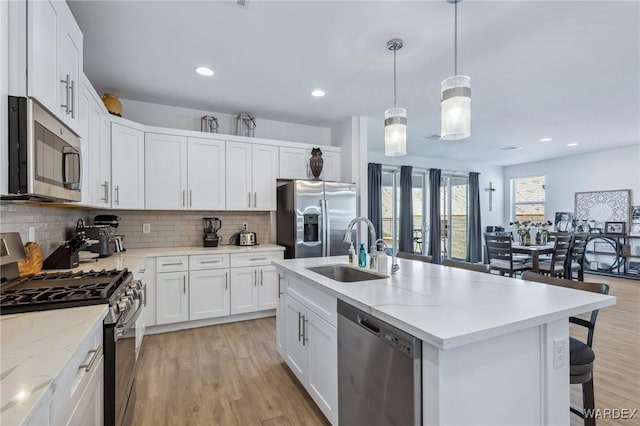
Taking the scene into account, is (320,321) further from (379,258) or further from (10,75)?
(10,75)

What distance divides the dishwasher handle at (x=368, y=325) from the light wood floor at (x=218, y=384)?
2.99 feet

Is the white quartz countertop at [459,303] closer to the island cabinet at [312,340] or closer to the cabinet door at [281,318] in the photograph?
the island cabinet at [312,340]

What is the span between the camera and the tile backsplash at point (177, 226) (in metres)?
3.72

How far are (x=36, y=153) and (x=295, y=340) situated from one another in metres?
1.86

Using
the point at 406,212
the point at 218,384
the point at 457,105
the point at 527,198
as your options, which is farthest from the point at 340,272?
the point at 527,198

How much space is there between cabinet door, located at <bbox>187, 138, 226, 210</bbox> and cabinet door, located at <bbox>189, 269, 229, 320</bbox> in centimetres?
81

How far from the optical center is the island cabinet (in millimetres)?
1780

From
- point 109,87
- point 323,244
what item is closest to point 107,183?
point 109,87

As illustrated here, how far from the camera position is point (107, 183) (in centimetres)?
303

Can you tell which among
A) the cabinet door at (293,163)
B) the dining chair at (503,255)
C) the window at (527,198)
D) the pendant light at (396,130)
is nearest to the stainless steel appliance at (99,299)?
the pendant light at (396,130)

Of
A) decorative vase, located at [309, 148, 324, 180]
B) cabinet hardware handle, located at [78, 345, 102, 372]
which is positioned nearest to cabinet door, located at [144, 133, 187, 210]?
decorative vase, located at [309, 148, 324, 180]

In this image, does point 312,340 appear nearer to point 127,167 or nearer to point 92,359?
point 92,359

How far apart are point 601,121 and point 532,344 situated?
486cm

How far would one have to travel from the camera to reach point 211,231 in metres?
3.98
